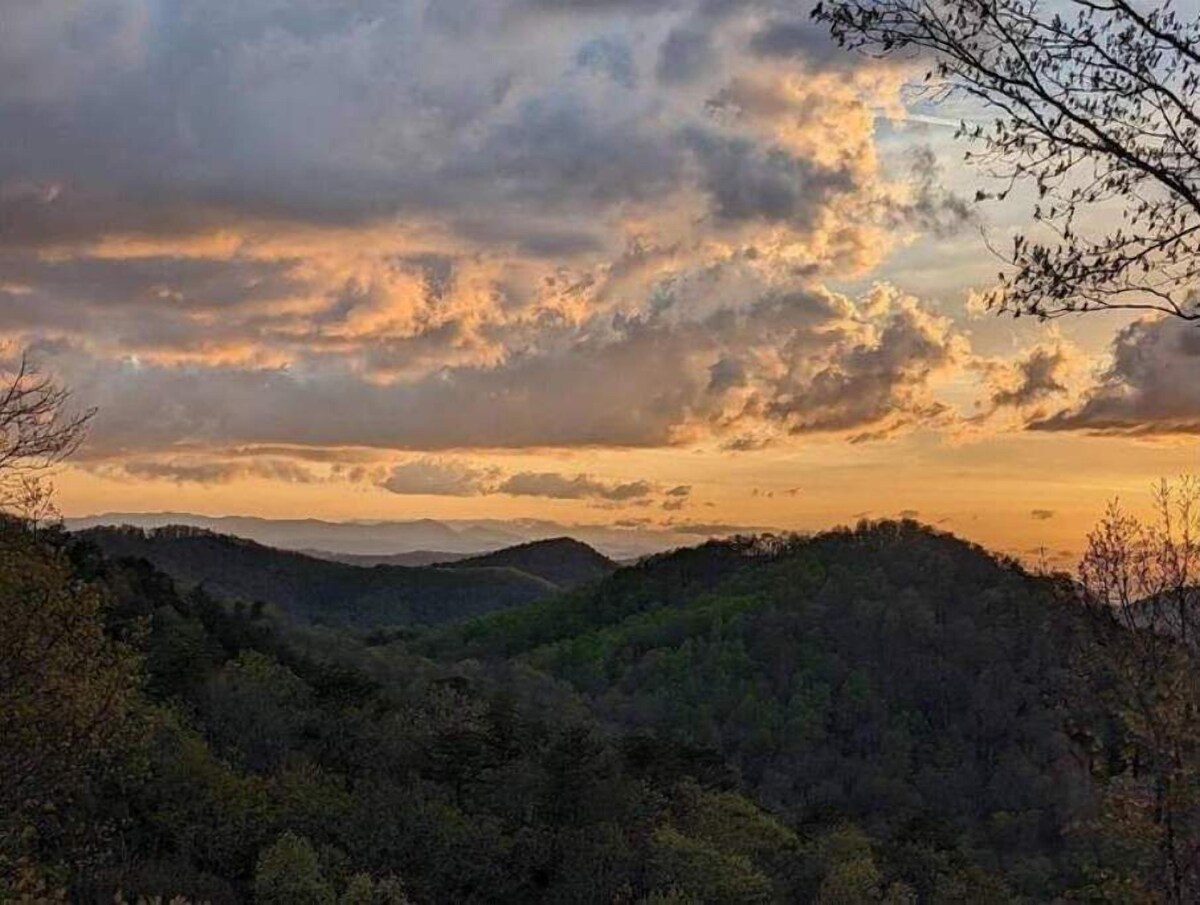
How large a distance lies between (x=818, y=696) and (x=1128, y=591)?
386ft

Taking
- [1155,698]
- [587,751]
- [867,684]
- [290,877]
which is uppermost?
[1155,698]

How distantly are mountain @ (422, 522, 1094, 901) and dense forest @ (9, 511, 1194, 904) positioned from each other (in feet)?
1.51

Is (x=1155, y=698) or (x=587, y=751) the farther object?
(x=587, y=751)

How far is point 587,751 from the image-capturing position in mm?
57062

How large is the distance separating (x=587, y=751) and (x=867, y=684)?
8530 centimetres

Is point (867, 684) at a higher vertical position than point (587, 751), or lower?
lower

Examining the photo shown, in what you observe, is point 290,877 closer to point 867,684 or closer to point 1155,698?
point 1155,698

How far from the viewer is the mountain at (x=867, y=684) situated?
A: 103625mm

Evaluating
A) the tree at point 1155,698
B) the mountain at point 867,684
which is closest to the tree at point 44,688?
the tree at point 1155,698

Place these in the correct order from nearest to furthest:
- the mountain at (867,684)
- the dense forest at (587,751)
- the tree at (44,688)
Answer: the tree at (44,688) < the dense forest at (587,751) < the mountain at (867,684)

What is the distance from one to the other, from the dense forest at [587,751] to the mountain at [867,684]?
460 millimetres

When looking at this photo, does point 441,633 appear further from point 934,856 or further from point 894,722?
point 934,856

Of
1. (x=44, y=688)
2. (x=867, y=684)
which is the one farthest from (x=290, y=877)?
(x=867, y=684)

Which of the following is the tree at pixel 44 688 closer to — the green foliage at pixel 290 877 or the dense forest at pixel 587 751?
the dense forest at pixel 587 751
